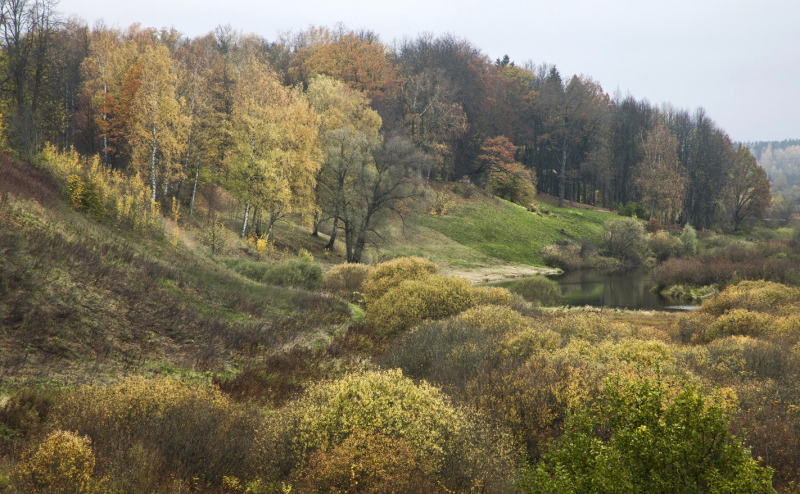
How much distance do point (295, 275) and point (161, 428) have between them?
15.9 metres

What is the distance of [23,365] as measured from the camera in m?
6.86

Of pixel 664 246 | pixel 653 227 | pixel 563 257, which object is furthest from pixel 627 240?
pixel 653 227

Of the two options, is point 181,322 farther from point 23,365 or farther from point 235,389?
point 23,365

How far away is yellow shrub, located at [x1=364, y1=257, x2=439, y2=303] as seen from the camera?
16.5 meters

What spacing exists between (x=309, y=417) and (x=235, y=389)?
154 inches

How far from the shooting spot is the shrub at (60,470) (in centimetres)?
367

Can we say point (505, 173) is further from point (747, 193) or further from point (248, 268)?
point (248, 268)

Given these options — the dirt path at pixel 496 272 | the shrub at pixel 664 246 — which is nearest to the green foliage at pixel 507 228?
the dirt path at pixel 496 272

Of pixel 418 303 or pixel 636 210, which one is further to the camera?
pixel 636 210

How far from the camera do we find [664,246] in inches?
1823

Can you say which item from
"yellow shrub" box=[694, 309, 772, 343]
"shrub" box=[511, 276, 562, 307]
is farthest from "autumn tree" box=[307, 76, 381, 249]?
"yellow shrub" box=[694, 309, 772, 343]

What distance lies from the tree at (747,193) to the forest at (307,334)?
2796 cm

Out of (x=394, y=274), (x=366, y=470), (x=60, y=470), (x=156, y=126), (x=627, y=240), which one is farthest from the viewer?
(x=627, y=240)

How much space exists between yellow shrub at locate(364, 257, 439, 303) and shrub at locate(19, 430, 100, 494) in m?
12.4
